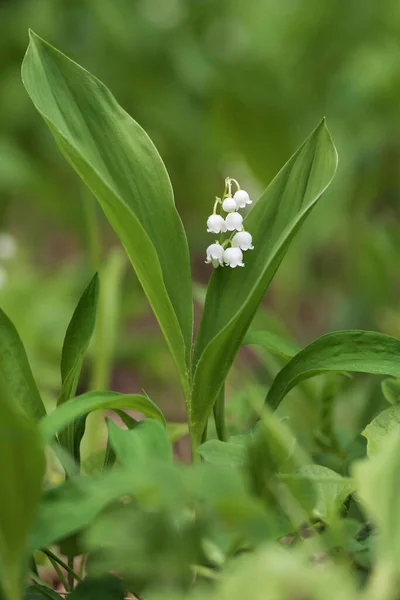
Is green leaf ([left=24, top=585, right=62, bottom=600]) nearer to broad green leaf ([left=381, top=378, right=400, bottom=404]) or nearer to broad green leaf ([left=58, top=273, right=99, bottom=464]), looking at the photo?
broad green leaf ([left=58, top=273, right=99, bottom=464])

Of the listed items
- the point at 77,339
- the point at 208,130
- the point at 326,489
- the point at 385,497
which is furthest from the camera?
the point at 208,130

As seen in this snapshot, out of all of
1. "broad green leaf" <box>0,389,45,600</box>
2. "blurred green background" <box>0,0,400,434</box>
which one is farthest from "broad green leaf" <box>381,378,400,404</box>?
"blurred green background" <box>0,0,400,434</box>

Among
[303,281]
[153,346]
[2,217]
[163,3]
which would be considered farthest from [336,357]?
[163,3]

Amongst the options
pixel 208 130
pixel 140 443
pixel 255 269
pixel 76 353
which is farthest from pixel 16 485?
pixel 208 130

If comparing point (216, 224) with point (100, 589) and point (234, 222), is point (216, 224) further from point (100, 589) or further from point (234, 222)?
point (100, 589)

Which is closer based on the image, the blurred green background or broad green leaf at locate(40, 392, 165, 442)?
broad green leaf at locate(40, 392, 165, 442)

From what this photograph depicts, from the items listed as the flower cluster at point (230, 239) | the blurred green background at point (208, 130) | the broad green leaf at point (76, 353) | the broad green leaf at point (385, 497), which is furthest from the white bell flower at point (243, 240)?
the blurred green background at point (208, 130)

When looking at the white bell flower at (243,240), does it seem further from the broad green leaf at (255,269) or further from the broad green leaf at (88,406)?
the broad green leaf at (88,406)
